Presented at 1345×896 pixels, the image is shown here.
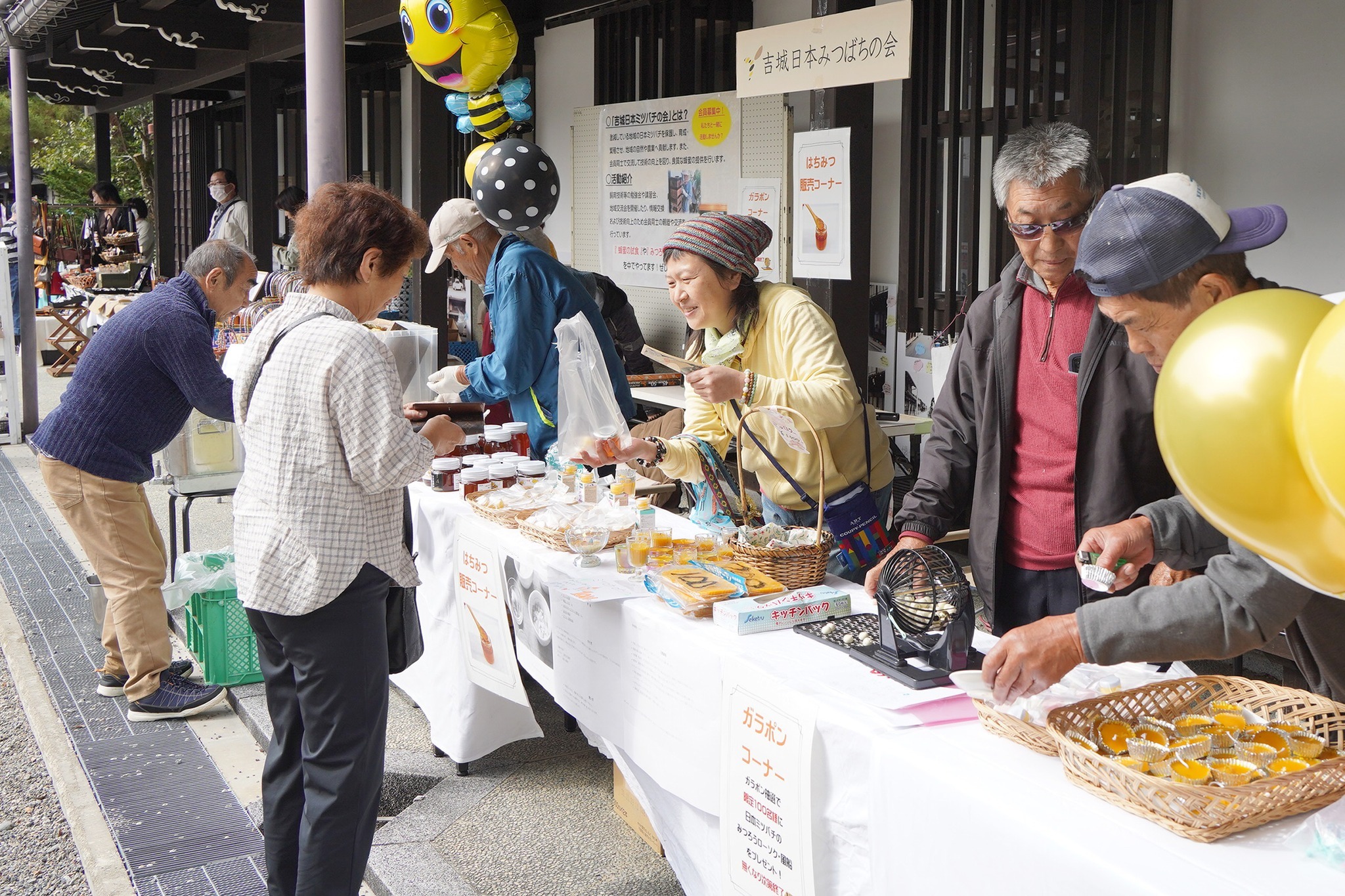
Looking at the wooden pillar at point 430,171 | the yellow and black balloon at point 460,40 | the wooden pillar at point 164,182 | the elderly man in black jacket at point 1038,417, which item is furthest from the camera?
the wooden pillar at point 164,182

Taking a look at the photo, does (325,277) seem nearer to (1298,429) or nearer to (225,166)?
(1298,429)

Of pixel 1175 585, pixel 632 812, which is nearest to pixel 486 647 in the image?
pixel 632 812

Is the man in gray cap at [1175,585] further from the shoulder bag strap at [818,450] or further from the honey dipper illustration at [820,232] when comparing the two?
the honey dipper illustration at [820,232]

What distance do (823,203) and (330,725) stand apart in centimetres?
262

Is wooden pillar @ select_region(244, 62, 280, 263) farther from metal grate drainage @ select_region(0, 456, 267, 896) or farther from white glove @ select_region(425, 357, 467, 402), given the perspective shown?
white glove @ select_region(425, 357, 467, 402)

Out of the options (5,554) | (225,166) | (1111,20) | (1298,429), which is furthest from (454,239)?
(225,166)

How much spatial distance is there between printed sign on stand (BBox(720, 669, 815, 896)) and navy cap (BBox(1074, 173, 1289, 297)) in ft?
2.53

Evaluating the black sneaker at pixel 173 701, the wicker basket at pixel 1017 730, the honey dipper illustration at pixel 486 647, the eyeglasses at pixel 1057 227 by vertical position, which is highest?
the eyeglasses at pixel 1057 227

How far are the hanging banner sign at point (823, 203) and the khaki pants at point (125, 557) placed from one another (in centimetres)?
241

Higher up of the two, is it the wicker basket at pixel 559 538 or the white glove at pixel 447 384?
the white glove at pixel 447 384

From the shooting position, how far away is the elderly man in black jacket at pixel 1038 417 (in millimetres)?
2086

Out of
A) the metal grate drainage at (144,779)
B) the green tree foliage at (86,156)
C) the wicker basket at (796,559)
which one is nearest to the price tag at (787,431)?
the wicker basket at (796,559)

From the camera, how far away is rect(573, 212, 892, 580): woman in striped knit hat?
8.48 feet

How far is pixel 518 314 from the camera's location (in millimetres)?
3428
